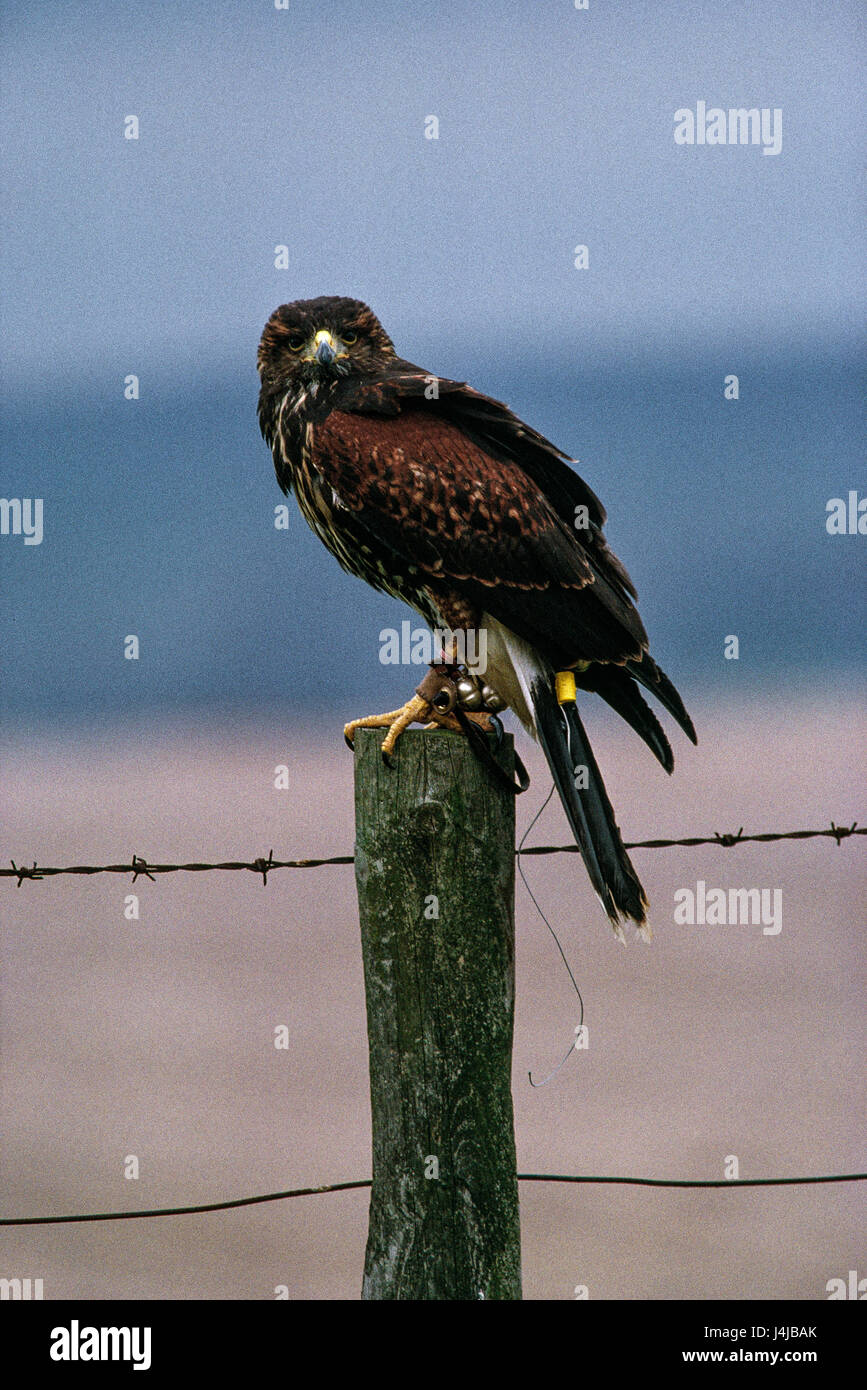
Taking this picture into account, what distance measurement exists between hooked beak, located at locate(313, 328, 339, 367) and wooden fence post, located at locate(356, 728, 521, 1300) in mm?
1474

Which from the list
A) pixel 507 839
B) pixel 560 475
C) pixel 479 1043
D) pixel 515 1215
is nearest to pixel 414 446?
pixel 560 475

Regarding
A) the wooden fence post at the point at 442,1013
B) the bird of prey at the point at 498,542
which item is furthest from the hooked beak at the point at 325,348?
the wooden fence post at the point at 442,1013

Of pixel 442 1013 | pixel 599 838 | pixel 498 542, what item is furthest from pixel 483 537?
pixel 442 1013

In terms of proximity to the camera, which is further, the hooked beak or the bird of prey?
the hooked beak

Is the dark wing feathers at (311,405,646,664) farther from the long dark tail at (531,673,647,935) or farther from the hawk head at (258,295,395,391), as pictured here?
the hawk head at (258,295,395,391)

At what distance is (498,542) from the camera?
9.37ft

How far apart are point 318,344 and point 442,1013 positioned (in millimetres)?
1906

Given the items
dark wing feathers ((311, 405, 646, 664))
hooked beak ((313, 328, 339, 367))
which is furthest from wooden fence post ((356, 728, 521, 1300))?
hooked beak ((313, 328, 339, 367))

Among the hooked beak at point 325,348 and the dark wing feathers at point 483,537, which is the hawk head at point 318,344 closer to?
the hooked beak at point 325,348

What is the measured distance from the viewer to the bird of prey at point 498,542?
2801 millimetres

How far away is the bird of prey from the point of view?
9.19 ft

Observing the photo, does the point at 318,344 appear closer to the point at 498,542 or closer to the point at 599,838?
the point at 498,542

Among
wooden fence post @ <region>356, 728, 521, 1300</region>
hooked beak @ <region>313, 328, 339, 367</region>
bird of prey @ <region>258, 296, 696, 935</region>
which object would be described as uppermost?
hooked beak @ <region>313, 328, 339, 367</region>

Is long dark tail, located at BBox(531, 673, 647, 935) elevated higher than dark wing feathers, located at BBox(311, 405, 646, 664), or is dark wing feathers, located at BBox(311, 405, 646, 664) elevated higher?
dark wing feathers, located at BBox(311, 405, 646, 664)
